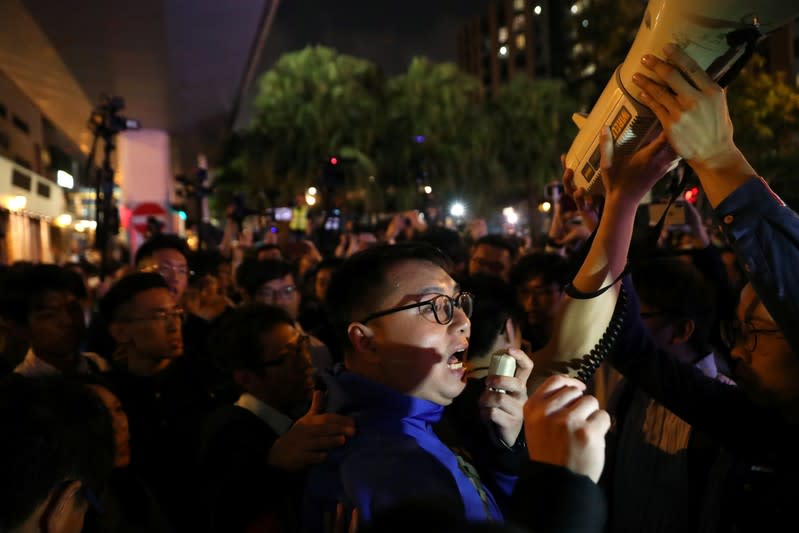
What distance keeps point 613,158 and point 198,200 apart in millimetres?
9326

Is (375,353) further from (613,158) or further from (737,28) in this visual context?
(737,28)

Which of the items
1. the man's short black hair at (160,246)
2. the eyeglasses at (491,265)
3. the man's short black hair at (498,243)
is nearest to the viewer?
the man's short black hair at (160,246)

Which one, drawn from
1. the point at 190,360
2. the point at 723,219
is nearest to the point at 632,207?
the point at 723,219

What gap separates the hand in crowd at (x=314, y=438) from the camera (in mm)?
1515

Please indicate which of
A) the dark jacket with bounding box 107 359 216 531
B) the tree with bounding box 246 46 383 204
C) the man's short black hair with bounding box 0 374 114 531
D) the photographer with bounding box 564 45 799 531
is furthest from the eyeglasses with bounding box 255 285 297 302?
the tree with bounding box 246 46 383 204

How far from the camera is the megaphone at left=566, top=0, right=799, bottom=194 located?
139 centimetres

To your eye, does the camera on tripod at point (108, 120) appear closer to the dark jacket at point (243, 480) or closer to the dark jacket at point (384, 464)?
the dark jacket at point (243, 480)

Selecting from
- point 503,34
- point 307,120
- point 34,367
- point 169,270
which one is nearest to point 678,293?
point 34,367

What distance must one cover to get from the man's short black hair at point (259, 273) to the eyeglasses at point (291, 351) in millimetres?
1967

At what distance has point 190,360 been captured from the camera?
12.0 feet

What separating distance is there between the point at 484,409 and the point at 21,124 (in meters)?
21.7

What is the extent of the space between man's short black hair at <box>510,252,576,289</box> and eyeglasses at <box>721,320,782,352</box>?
2015 mm

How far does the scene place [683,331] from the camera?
2928mm

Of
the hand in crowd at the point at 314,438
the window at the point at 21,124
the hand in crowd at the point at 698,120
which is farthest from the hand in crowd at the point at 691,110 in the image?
the window at the point at 21,124
